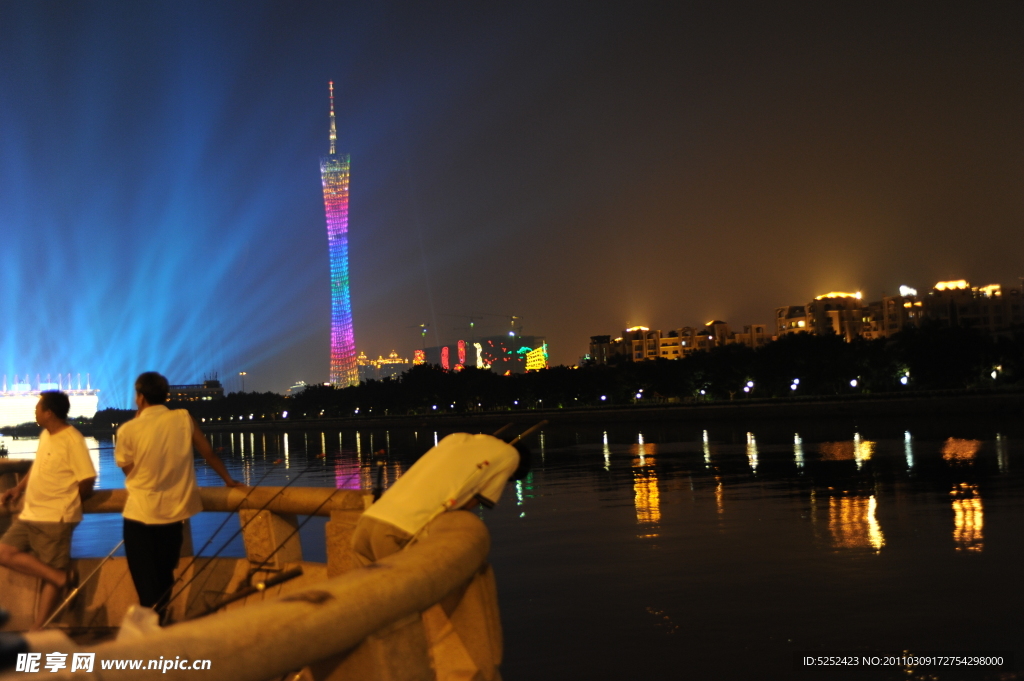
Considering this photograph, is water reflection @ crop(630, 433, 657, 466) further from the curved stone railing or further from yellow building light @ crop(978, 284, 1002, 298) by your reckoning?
yellow building light @ crop(978, 284, 1002, 298)

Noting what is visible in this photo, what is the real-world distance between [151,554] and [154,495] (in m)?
0.32

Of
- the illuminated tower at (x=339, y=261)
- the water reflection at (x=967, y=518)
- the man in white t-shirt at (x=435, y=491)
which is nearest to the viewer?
the man in white t-shirt at (x=435, y=491)

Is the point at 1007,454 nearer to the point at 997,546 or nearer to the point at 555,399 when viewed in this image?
the point at 997,546

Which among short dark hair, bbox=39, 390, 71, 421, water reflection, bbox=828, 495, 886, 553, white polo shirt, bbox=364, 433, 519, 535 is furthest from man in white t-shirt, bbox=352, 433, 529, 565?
water reflection, bbox=828, 495, 886, 553

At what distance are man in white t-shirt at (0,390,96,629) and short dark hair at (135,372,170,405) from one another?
557 millimetres

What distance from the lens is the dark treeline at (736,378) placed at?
7569 centimetres

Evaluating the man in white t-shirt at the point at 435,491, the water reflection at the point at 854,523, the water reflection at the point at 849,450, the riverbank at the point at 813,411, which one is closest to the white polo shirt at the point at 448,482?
the man in white t-shirt at the point at 435,491

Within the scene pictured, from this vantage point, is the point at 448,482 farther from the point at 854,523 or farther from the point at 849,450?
the point at 849,450

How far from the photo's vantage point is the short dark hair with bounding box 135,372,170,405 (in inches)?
226

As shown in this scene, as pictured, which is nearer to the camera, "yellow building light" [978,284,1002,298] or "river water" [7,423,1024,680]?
"river water" [7,423,1024,680]

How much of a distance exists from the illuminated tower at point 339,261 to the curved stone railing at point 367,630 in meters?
105

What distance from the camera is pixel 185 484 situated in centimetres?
567

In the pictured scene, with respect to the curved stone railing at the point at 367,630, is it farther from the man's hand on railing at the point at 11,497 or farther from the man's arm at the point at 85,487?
the man's hand on railing at the point at 11,497

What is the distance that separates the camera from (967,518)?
13547 millimetres
